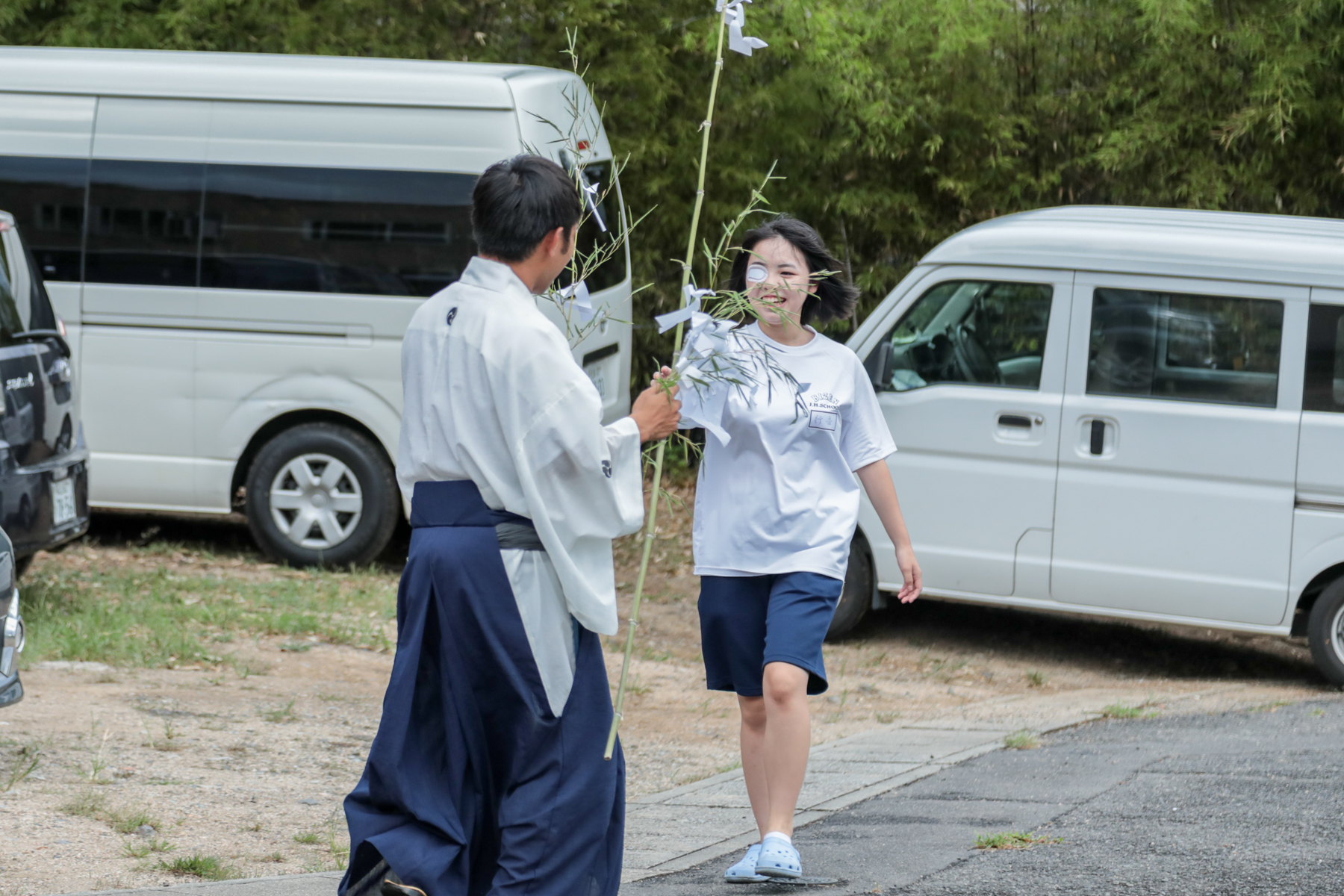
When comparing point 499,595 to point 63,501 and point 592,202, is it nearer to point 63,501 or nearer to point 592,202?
point 592,202

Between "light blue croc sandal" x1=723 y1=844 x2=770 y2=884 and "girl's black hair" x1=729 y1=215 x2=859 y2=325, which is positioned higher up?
"girl's black hair" x1=729 y1=215 x2=859 y2=325

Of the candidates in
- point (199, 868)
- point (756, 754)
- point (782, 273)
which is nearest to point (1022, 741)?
point (756, 754)

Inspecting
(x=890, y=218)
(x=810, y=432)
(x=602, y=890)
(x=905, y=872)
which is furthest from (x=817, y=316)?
(x=890, y=218)

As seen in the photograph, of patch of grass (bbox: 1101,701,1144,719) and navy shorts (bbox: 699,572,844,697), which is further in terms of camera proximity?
patch of grass (bbox: 1101,701,1144,719)

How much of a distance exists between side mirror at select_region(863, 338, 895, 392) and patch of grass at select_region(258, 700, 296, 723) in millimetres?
3096

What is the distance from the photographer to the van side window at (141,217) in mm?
8531

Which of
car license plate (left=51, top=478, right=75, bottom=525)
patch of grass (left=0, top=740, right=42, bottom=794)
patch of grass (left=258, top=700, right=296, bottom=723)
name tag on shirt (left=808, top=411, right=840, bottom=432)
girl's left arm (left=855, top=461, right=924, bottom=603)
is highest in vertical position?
name tag on shirt (left=808, top=411, right=840, bottom=432)

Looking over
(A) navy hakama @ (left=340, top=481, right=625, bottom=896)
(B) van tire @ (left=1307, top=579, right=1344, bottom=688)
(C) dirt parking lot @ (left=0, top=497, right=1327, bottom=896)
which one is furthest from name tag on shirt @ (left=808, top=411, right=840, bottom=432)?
(B) van tire @ (left=1307, top=579, right=1344, bottom=688)

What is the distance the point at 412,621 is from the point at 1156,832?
8.18ft

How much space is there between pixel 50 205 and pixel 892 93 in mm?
5155

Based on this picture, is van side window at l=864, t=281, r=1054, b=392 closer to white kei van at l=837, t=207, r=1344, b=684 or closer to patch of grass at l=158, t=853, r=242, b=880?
white kei van at l=837, t=207, r=1344, b=684

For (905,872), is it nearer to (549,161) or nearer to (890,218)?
(549,161)

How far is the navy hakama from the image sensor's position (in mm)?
3137

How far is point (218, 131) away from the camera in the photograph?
8508 mm
